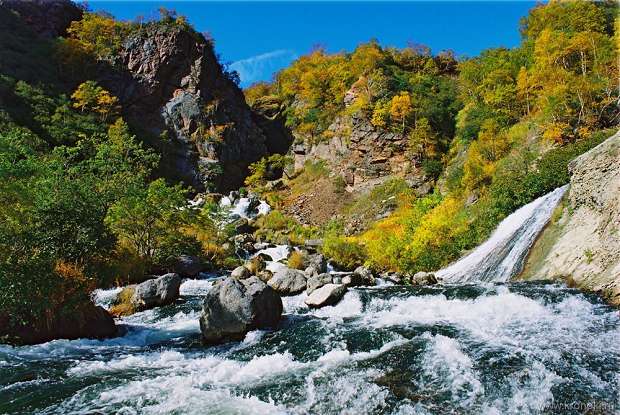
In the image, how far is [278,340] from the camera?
11.2 metres

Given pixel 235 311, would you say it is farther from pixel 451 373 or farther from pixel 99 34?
pixel 99 34

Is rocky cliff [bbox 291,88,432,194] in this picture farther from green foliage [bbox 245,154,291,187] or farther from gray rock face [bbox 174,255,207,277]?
gray rock face [bbox 174,255,207,277]

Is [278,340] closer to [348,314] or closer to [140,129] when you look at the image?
[348,314]

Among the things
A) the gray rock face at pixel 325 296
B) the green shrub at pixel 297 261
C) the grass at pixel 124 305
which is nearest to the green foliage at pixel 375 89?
the green shrub at pixel 297 261

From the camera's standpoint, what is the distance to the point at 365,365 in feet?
28.7

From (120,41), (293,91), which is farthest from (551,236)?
(120,41)

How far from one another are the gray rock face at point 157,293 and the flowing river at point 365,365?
6.08 feet

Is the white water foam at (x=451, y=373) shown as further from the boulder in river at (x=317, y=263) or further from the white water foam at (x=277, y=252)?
the white water foam at (x=277, y=252)

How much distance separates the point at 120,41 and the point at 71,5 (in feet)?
41.7

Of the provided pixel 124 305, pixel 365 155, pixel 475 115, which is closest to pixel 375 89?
pixel 365 155

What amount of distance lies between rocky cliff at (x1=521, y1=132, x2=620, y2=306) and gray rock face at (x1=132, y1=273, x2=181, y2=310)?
12359 mm

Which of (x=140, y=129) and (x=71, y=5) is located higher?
(x=71, y=5)

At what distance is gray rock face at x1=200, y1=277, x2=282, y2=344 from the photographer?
1145 centimetres

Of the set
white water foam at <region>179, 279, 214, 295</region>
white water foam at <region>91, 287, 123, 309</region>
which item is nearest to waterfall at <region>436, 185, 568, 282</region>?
white water foam at <region>179, 279, 214, 295</region>
